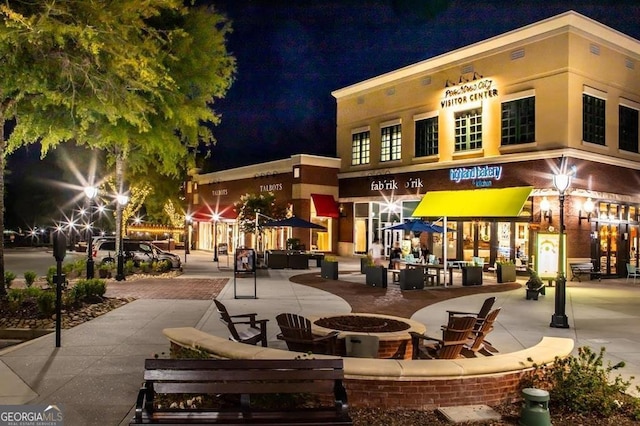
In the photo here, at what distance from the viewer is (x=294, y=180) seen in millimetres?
37438

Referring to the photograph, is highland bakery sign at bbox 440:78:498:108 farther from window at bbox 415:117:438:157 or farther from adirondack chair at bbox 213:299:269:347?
adirondack chair at bbox 213:299:269:347

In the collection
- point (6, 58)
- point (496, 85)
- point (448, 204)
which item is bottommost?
point (448, 204)

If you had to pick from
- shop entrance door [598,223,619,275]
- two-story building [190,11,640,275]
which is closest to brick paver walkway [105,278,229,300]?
two-story building [190,11,640,275]

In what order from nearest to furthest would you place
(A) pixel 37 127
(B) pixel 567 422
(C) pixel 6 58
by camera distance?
(B) pixel 567 422, (C) pixel 6 58, (A) pixel 37 127

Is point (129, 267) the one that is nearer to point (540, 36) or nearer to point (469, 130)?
point (469, 130)

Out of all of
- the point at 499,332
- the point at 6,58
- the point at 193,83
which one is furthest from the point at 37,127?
the point at 499,332

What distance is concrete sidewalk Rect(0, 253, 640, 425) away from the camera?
6.62 m

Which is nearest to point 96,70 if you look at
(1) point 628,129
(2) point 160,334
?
(2) point 160,334

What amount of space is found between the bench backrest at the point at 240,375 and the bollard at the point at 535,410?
2.11m

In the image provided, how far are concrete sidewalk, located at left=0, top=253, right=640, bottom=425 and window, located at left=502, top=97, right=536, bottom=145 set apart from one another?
26.8ft

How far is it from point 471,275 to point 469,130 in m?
10.3

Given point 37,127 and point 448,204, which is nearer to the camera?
point 37,127

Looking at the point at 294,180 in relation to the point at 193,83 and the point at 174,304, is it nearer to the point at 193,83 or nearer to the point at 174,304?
the point at 193,83

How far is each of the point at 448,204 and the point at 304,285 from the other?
1114 centimetres
